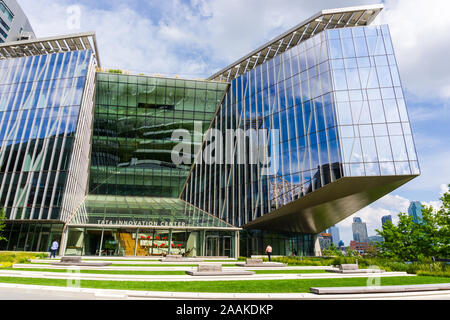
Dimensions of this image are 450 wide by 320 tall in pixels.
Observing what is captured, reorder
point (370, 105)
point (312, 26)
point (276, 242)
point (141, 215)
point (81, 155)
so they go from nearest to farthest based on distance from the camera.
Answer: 1. point (370, 105)
2. point (141, 215)
3. point (312, 26)
4. point (81, 155)
5. point (276, 242)

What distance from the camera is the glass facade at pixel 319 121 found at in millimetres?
26688

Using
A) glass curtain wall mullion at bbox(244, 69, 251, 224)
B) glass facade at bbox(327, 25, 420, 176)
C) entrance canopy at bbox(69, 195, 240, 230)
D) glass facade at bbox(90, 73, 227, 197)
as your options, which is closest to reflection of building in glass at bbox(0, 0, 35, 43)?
glass facade at bbox(90, 73, 227, 197)

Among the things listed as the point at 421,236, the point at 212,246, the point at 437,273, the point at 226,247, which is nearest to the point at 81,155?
the point at 212,246

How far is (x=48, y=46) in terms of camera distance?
137 feet

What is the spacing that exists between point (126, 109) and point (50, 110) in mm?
9985

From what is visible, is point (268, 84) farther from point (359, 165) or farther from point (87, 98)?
point (87, 98)

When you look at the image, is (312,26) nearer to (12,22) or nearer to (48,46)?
(48,46)

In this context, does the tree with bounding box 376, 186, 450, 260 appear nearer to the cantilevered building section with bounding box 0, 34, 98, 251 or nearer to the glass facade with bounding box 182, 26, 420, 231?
the glass facade with bounding box 182, 26, 420, 231

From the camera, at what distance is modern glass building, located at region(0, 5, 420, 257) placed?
2838 cm

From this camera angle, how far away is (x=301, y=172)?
30.2m

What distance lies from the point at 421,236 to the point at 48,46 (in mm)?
57115

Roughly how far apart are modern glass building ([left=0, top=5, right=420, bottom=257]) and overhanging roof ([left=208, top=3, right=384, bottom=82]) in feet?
0.54

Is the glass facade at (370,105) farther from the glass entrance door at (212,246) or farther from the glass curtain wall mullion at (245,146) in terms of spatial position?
the glass entrance door at (212,246)

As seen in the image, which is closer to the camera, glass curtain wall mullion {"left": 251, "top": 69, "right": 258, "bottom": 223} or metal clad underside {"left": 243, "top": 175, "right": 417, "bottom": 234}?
metal clad underside {"left": 243, "top": 175, "right": 417, "bottom": 234}
